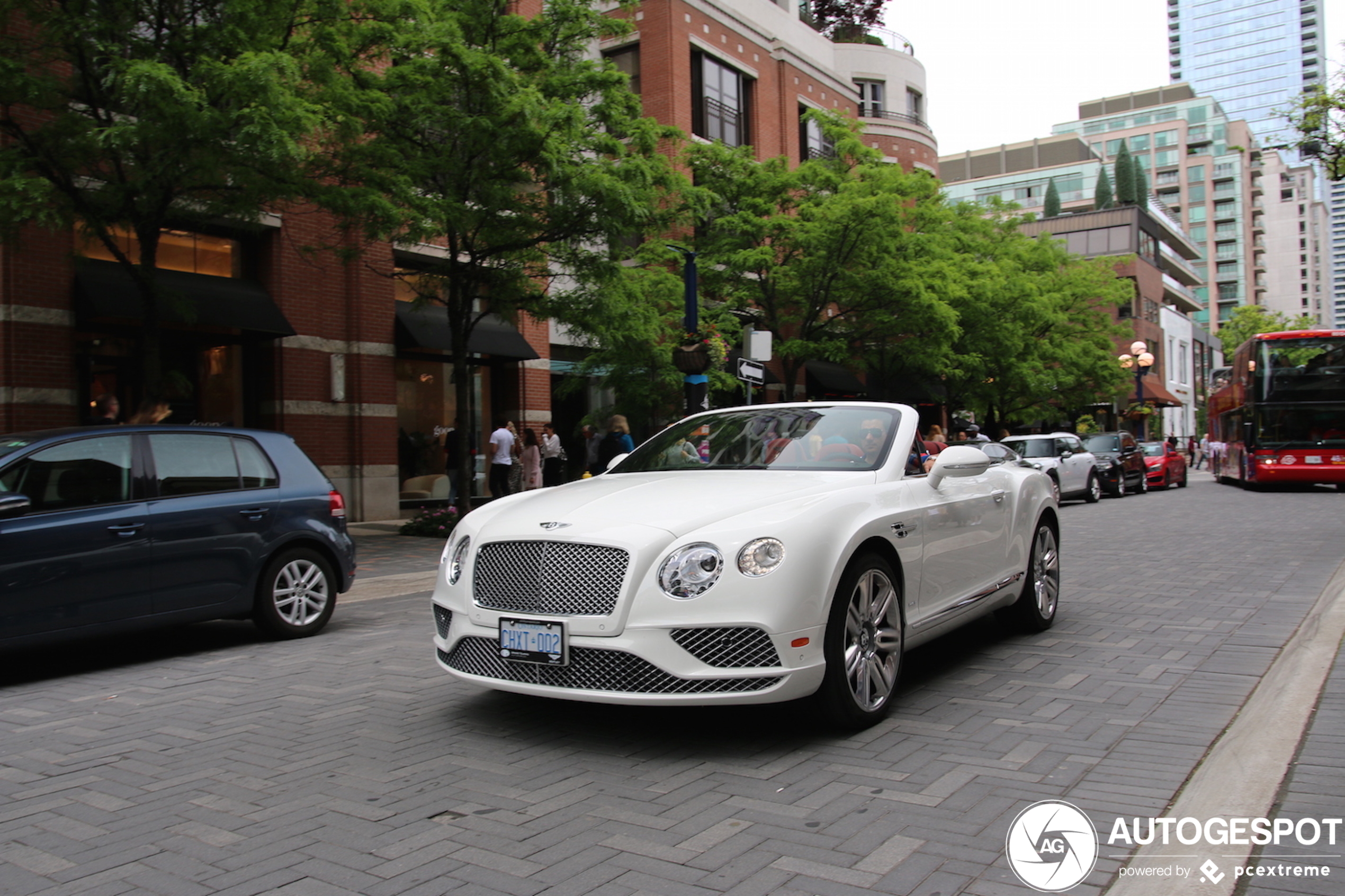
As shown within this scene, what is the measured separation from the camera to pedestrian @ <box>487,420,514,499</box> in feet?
63.4

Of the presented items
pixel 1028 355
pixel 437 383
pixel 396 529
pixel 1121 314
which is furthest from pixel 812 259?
pixel 1121 314

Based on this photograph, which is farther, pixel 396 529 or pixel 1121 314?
pixel 1121 314

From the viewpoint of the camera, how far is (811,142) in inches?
1261

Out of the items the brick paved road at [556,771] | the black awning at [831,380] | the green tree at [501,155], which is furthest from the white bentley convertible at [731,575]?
the black awning at [831,380]

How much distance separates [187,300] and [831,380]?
72.4 feet

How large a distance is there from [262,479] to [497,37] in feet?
31.3

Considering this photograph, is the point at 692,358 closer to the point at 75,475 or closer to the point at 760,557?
the point at 75,475

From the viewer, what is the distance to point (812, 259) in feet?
72.4

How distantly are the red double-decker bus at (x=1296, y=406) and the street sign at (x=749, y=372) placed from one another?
16.0 meters

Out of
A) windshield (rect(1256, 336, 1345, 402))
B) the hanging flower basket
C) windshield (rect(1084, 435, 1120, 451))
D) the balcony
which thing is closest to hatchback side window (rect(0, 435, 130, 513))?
the hanging flower basket

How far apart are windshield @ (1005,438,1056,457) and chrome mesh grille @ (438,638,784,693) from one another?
62.4ft

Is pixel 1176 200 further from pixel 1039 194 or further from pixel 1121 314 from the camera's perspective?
pixel 1121 314

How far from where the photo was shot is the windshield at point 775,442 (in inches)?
212

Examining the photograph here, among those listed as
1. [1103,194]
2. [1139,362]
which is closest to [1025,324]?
[1139,362]
